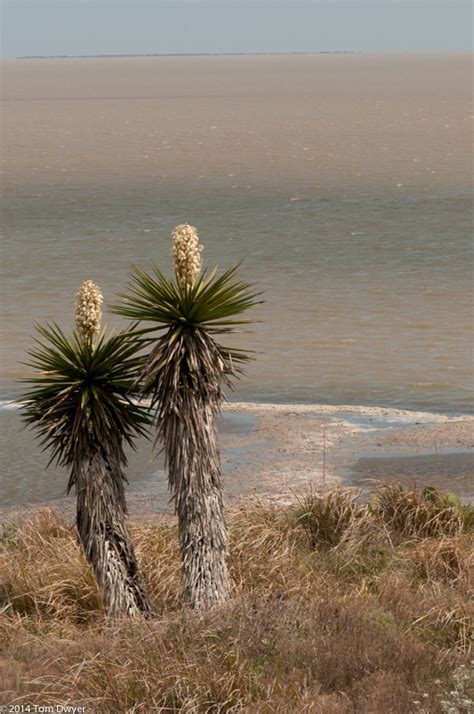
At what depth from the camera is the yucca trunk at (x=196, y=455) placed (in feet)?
28.3

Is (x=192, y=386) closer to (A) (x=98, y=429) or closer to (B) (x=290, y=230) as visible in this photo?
(A) (x=98, y=429)

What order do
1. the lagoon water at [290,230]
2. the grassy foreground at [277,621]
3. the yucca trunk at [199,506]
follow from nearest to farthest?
the grassy foreground at [277,621] → the yucca trunk at [199,506] → the lagoon water at [290,230]

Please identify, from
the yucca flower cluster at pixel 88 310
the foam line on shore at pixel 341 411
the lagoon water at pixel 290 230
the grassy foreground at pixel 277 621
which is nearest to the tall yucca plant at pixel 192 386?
the yucca flower cluster at pixel 88 310

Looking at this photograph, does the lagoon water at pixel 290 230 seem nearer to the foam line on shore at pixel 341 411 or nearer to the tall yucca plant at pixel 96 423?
the foam line on shore at pixel 341 411

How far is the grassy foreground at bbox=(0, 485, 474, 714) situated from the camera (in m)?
7.29

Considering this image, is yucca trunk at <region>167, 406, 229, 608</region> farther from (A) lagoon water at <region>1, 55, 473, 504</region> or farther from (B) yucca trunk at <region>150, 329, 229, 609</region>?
(A) lagoon water at <region>1, 55, 473, 504</region>

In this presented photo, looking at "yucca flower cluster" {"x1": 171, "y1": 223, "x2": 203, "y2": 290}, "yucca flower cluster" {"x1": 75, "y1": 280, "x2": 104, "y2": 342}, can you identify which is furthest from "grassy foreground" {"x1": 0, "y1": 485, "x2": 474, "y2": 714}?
"yucca flower cluster" {"x1": 171, "y1": 223, "x2": 203, "y2": 290}

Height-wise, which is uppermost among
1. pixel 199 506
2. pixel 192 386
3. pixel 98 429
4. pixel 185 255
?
pixel 185 255

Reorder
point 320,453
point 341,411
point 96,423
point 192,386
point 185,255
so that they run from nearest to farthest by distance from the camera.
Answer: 1. point 185,255
2. point 96,423
3. point 192,386
4. point 320,453
5. point 341,411

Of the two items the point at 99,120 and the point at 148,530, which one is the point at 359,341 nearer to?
the point at 148,530

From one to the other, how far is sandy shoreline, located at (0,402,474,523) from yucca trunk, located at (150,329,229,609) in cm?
364

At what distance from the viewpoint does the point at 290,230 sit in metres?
32.6

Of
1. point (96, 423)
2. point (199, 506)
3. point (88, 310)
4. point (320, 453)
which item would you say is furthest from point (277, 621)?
point (320, 453)

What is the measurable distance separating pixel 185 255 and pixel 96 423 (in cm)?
129
